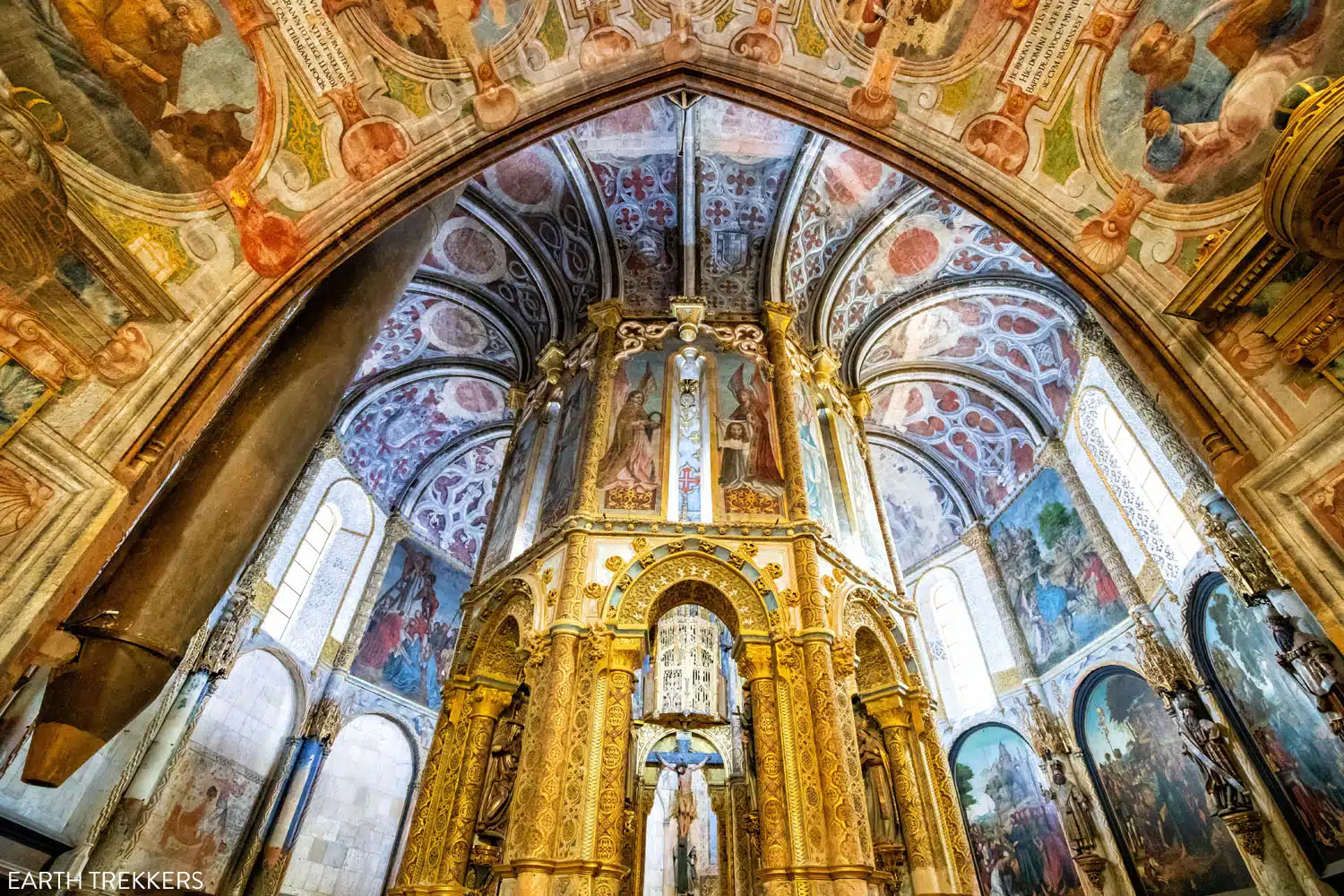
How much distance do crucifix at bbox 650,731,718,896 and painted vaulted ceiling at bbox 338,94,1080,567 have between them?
25.7 ft

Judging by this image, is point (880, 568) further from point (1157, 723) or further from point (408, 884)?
point (408, 884)

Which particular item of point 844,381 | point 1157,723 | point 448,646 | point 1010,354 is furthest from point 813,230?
point 448,646

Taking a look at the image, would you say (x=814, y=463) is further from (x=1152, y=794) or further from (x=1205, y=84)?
(x=1152, y=794)

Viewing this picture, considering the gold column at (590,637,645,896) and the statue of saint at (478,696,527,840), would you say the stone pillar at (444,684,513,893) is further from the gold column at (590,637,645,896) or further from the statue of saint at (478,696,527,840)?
the gold column at (590,637,645,896)

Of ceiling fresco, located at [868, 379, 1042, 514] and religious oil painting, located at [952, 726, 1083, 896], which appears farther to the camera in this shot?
ceiling fresco, located at [868, 379, 1042, 514]

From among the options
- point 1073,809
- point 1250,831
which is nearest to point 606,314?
point 1250,831

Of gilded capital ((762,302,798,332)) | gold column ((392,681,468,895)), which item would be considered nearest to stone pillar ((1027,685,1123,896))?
gilded capital ((762,302,798,332))

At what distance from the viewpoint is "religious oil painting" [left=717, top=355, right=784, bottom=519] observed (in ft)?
28.3

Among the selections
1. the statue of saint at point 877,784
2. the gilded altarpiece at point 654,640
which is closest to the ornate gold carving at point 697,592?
the gilded altarpiece at point 654,640

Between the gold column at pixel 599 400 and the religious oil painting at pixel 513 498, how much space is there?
1.52 meters

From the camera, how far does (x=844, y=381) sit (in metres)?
12.9

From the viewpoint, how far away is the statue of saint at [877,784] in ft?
24.1

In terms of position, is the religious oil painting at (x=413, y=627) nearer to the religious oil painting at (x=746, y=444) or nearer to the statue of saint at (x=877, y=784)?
the religious oil painting at (x=746, y=444)

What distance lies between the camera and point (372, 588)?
14.4m
